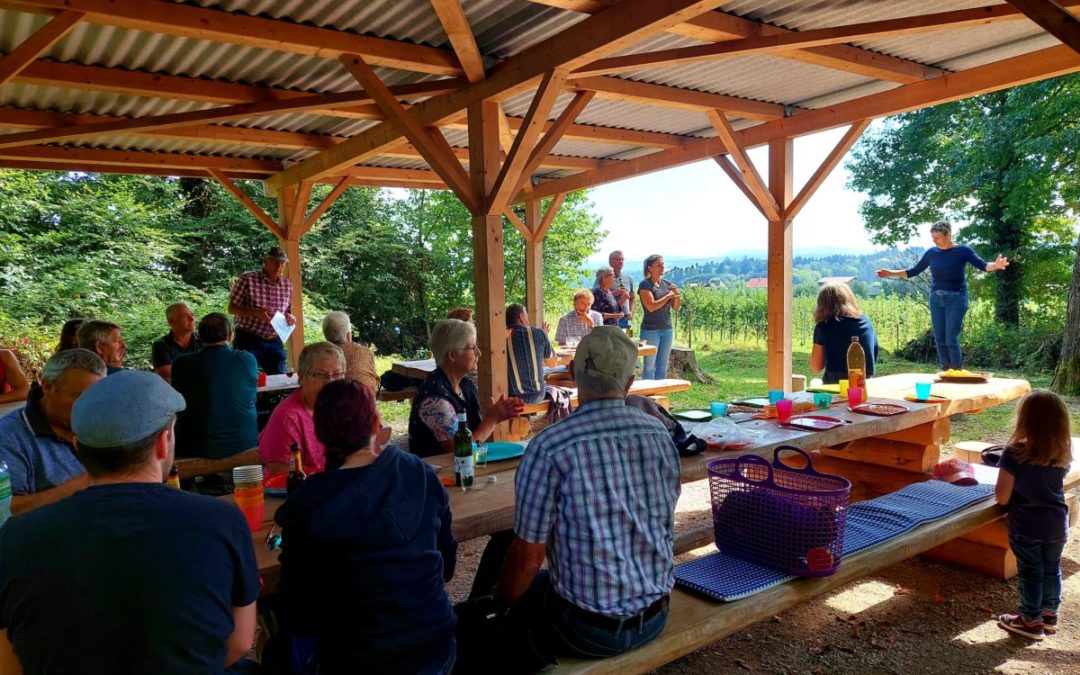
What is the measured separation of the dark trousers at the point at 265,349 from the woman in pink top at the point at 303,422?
355cm

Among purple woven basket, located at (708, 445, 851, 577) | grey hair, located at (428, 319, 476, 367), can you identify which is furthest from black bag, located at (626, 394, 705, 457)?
grey hair, located at (428, 319, 476, 367)

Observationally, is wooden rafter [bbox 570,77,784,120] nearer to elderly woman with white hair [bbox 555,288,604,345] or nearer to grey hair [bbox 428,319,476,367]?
elderly woman with white hair [bbox 555,288,604,345]

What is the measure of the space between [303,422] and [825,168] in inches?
205

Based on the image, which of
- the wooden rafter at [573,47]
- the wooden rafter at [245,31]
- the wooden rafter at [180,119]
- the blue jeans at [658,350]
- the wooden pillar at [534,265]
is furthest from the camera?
the wooden pillar at [534,265]

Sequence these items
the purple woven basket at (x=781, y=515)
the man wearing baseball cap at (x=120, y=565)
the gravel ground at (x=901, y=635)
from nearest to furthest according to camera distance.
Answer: the man wearing baseball cap at (x=120, y=565) < the purple woven basket at (x=781, y=515) < the gravel ground at (x=901, y=635)

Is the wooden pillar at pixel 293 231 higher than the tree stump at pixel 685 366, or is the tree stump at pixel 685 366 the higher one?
the wooden pillar at pixel 293 231

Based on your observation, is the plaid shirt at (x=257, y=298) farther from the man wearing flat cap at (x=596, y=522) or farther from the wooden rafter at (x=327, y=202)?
the man wearing flat cap at (x=596, y=522)

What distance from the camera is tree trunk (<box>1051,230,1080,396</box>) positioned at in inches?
307

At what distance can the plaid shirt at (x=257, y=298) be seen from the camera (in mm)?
6086

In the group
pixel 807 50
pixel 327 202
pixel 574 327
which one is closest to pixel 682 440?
pixel 807 50

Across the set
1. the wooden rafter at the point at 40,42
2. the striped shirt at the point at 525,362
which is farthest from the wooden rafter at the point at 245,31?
the striped shirt at the point at 525,362

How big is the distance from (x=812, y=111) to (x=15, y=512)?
20.5 ft

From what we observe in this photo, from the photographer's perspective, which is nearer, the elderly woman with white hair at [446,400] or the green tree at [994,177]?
the elderly woman with white hair at [446,400]

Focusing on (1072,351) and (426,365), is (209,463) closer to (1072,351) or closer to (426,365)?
(426,365)
